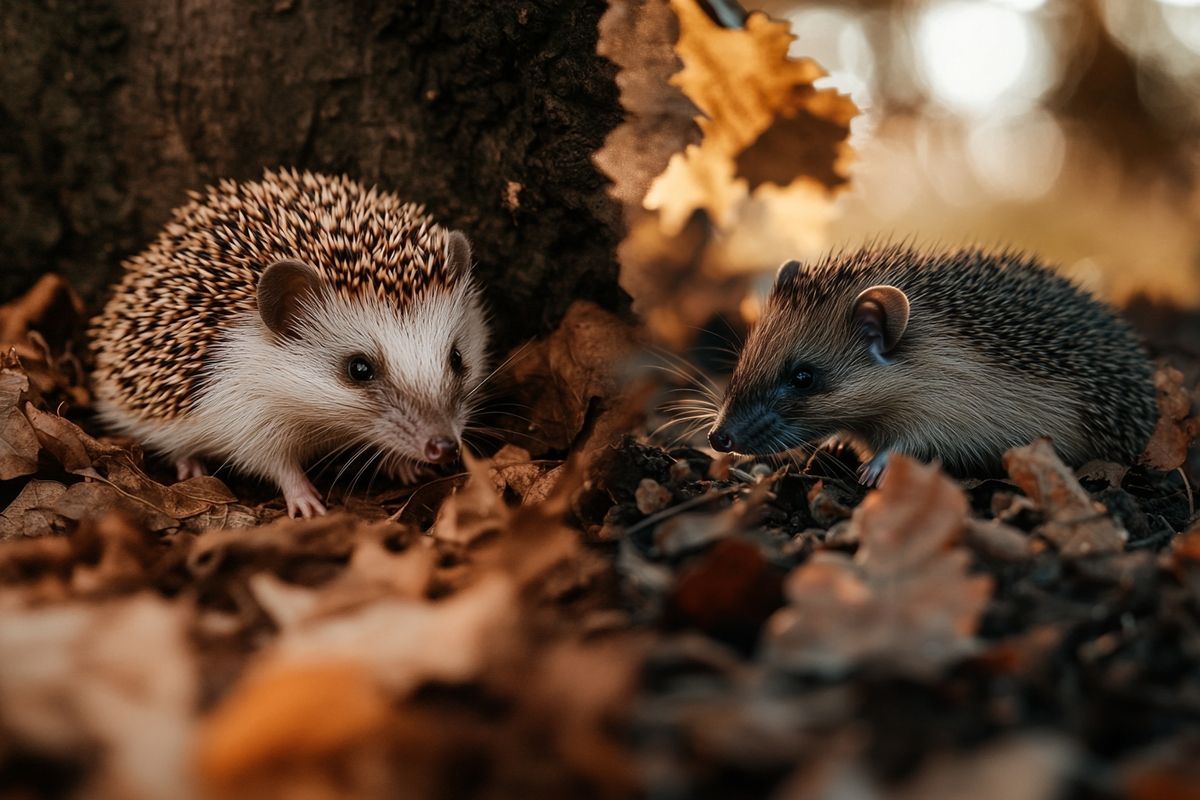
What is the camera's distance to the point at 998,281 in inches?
185

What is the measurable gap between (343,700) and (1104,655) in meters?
1.88

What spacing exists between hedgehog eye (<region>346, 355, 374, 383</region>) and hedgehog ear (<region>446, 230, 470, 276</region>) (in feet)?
2.12

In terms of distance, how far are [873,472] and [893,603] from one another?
2158 mm

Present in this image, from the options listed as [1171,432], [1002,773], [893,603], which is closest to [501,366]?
[893,603]

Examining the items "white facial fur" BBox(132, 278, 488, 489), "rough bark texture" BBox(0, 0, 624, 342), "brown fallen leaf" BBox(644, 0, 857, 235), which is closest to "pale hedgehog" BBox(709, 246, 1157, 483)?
"brown fallen leaf" BBox(644, 0, 857, 235)

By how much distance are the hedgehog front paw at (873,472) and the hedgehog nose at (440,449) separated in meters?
1.93

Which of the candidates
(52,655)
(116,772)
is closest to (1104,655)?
(116,772)

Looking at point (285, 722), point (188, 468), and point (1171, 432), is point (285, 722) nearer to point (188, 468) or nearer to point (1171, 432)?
point (188, 468)

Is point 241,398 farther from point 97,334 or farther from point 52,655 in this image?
point 52,655

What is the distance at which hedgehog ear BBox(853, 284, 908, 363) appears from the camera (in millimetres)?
4461

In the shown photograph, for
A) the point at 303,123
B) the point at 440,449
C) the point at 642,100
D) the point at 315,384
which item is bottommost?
the point at 440,449

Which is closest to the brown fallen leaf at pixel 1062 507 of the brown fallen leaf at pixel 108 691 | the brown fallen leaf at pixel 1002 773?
the brown fallen leaf at pixel 1002 773

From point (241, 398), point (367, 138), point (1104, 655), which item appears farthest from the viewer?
point (367, 138)

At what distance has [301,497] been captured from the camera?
14.8 ft
